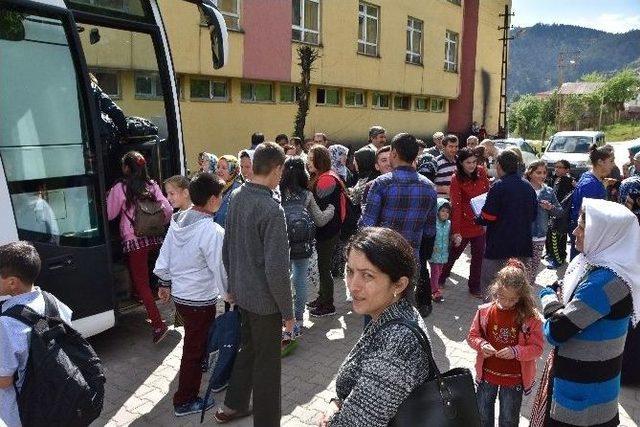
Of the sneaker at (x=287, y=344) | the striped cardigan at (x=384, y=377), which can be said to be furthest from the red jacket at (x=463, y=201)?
the striped cardigan at (x=384, y=377)

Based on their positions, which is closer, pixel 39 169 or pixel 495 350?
pixel 495 350

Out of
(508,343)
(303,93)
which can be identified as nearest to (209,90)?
(303,93)

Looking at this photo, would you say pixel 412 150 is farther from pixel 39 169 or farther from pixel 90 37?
pixel 90 37

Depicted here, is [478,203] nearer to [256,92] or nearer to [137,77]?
[137,77]

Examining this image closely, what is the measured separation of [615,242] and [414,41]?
2308cm

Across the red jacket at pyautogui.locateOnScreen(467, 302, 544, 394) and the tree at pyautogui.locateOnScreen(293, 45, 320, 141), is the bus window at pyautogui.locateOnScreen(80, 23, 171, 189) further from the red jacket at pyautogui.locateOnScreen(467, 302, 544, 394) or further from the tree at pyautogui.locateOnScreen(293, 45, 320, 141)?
the tree at pyautogui.locateOnScreen(293, 45, 320, 141)

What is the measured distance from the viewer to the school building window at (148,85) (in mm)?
5395

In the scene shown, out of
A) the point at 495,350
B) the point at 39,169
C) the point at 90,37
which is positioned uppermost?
the point at 90,37

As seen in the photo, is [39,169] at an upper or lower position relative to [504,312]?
upper

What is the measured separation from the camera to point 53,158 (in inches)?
156

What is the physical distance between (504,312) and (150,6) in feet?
13.5

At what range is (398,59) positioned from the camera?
73.2ft

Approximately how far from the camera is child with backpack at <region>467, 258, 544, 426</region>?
3045mm

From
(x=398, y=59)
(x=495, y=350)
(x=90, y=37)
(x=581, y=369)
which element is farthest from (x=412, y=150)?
(x=398, y=59)
